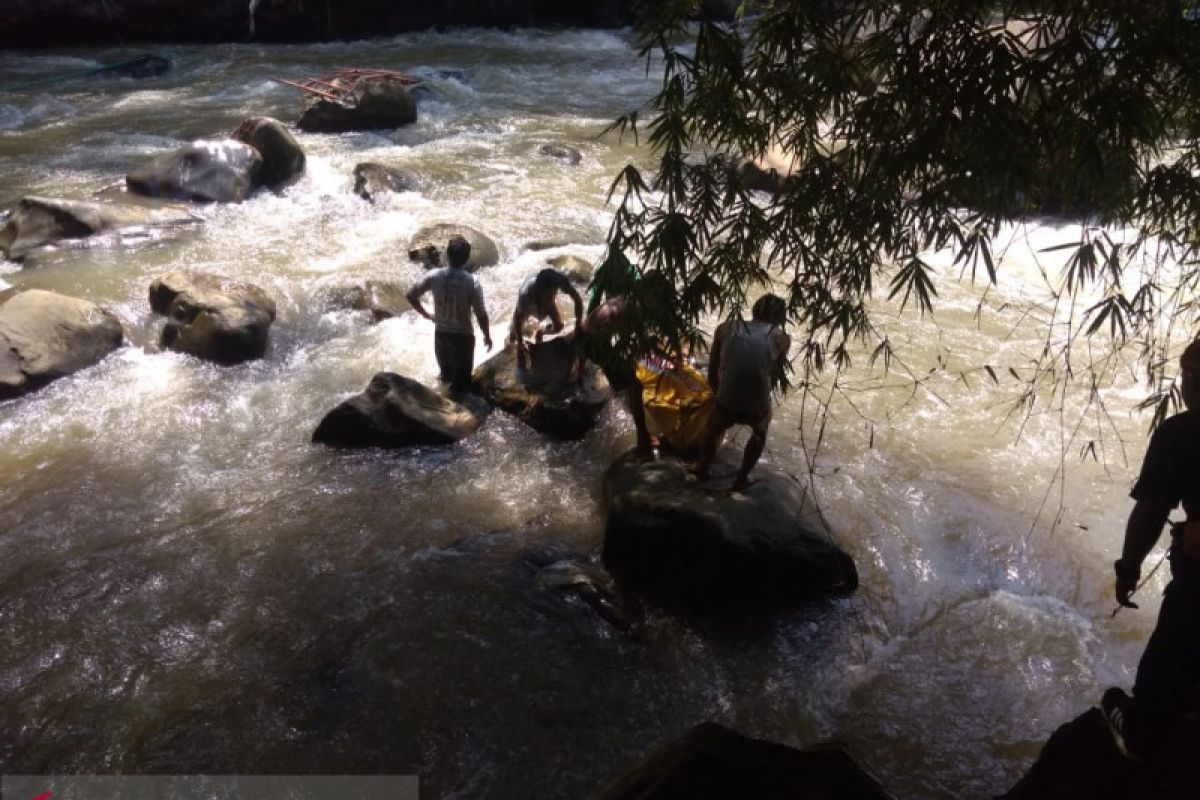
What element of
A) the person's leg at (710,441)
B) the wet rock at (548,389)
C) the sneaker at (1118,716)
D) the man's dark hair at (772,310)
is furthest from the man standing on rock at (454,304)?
the sneaker at (1118,716)

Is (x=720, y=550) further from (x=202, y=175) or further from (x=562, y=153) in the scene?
(x=562, y=153)

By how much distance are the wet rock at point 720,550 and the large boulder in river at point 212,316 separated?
170 inches

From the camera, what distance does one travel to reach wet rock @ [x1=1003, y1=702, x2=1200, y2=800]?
8.65 ft

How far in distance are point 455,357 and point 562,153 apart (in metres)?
7.21

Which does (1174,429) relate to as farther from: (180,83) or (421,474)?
(180,83)

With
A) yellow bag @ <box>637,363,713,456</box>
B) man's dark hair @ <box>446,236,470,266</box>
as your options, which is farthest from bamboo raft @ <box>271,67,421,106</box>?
yellow bag @ <box>637,363,713,456</box>

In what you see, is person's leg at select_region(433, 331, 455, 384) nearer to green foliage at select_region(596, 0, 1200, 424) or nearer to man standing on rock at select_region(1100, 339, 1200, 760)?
green foliage at select_region(596, 0, 1200, 424)

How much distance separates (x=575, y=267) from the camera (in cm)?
907

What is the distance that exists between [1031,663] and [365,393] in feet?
16.3

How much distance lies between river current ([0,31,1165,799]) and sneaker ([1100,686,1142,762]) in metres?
0.88

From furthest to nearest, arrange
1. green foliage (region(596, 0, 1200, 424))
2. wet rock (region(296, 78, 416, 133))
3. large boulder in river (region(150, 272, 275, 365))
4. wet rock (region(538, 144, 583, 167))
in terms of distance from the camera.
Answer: wet rock (region(296, 78, 416, 133)) < wet rock (region(538, 144, 583, 167)) < large boulder in river (region(150, 272, 275, 365)) < green foliage (region(596, 0, 1200, 424))

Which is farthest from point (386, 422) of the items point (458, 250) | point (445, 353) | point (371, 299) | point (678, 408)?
point (371, 299)

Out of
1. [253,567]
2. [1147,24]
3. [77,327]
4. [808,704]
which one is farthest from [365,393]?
[1147,24]

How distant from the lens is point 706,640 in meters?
4.52
